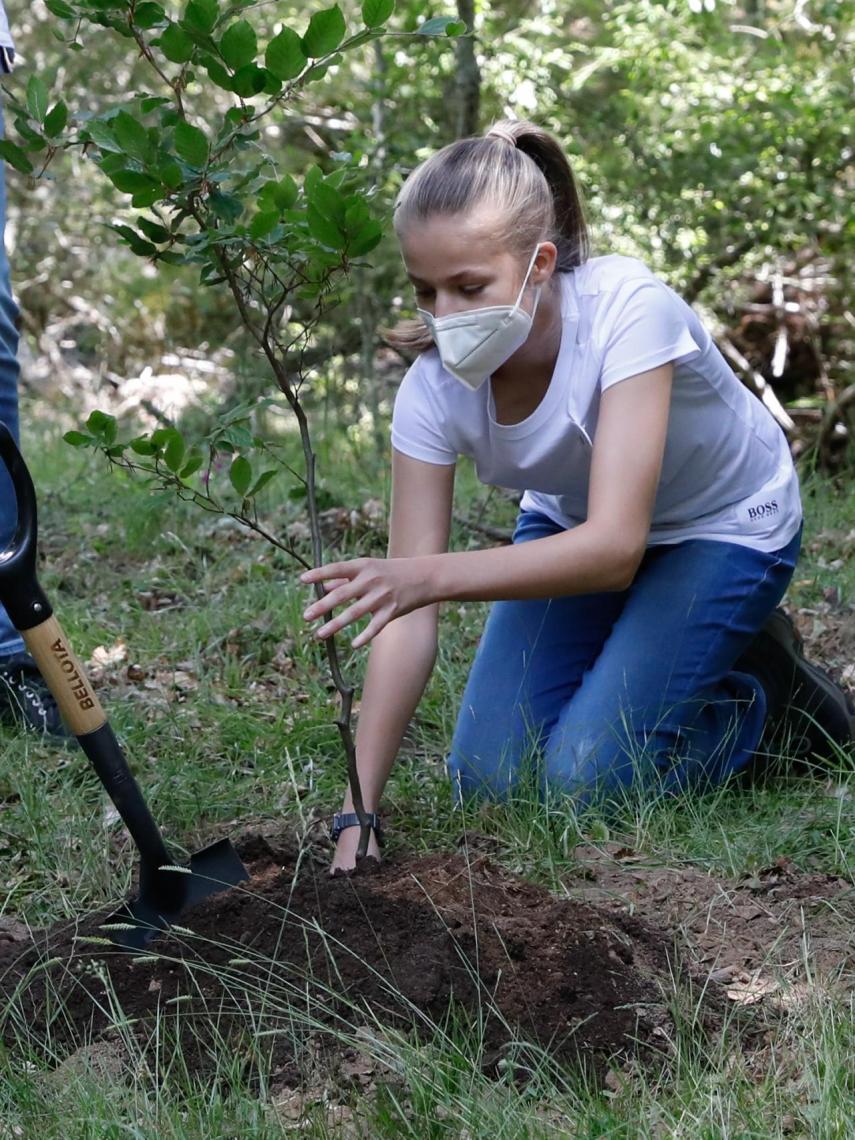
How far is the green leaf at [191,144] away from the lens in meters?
2.01

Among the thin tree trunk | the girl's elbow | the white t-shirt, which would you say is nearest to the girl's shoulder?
the white t-shirt

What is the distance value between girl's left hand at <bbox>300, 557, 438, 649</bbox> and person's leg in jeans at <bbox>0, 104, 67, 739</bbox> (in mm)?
1334

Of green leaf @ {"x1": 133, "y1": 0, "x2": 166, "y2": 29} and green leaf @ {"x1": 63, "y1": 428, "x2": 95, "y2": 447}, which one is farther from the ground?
green leaf @ {"x1": 133, "y1": 0, "x2": 166, "y2": 29}

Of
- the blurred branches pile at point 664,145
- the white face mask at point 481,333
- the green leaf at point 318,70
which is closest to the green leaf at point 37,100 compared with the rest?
the green leaf at point 318,70

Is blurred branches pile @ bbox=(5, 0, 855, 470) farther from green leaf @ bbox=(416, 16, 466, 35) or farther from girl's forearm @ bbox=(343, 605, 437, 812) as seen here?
green leaf @ bbox=(416, 16, 466, 35)

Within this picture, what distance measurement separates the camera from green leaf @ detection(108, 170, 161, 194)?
6.68 ft

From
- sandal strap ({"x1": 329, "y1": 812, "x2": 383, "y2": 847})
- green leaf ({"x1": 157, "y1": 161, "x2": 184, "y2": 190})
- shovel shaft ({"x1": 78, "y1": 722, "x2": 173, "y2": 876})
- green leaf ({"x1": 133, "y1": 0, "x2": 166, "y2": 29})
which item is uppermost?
green leaf ({"x1": 133, "y1": 0, "x2": 166, "y2": 29})

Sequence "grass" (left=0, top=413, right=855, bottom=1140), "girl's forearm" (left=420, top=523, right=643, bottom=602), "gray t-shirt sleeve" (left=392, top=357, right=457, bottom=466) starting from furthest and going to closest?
1. "gray t-shirt sleeve" (left=392, top=357, right=457, bottom=466)
2. "girl's forearm" (left=420, top=523, right=643, bottom=602)
3. "grass" (left=0, top=413, right=855, bottom=1140)

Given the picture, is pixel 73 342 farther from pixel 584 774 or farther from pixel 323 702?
pixel 584 774

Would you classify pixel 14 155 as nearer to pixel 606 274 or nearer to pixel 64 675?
pixel 64 675

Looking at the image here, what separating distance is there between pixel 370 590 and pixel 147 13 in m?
0.98

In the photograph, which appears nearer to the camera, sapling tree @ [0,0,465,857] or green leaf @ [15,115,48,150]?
sapling tree @ [0,0,465,857]

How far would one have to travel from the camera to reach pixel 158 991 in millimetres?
2031

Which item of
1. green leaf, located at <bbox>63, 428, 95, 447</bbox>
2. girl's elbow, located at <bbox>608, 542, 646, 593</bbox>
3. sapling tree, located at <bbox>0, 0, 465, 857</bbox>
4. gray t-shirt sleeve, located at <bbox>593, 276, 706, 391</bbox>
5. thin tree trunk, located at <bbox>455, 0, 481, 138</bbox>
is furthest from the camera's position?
thin tree trunk, located at <bbox>455, 0, 481, 138</bbox>
